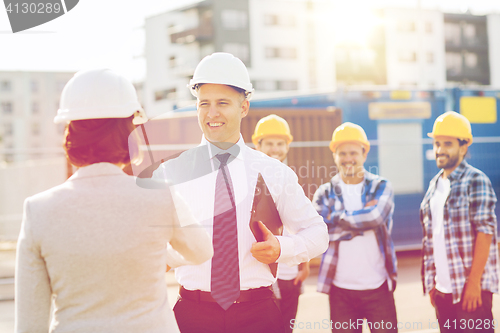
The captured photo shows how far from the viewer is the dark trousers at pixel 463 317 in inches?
145

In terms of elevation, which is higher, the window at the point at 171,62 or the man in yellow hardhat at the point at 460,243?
the window at the point at 171,62

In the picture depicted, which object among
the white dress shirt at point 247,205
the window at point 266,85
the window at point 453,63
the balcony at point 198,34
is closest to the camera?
the white dress shirt at point 247,205

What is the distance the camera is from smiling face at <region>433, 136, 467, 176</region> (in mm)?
4043

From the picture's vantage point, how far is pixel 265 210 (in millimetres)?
2611

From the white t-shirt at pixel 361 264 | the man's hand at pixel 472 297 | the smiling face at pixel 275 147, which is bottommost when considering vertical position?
the man's hand at pixel 472 297

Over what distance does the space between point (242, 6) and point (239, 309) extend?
47.8 m

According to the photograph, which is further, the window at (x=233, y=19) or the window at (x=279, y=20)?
the window at (x=279, y=20)

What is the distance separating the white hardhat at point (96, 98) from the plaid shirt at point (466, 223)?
9.34 feet

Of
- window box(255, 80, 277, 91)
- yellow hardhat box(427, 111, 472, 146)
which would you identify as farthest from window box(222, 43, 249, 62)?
yellow hardhat box(427, 111, 472, 146)

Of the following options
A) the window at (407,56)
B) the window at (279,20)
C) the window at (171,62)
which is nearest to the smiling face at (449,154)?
the window at (279,20)

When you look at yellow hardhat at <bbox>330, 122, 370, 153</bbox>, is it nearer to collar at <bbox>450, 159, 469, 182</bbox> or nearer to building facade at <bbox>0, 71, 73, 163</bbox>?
collar at <bbox>450, 159, 469, 182</bbox>

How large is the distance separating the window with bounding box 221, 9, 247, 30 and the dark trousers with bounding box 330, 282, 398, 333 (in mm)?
46081

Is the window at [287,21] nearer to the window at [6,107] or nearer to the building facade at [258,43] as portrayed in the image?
the building facade at [258,43]

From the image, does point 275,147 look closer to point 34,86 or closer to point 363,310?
point 363,310
